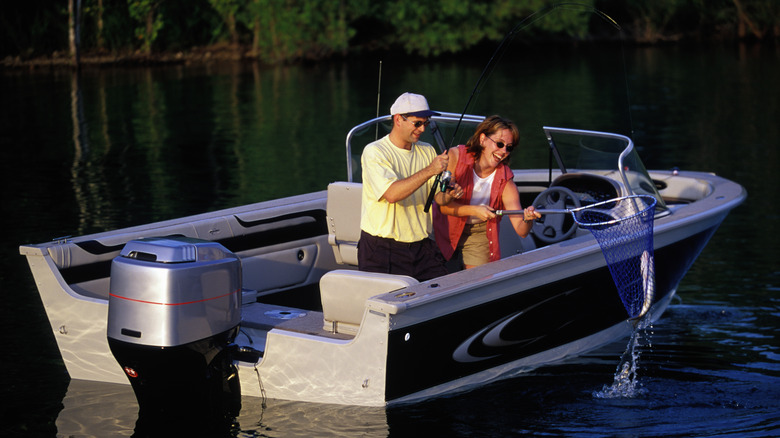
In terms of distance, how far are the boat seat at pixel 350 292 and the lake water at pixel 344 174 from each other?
41 centimetres

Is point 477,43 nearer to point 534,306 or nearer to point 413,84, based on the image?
point 413,84

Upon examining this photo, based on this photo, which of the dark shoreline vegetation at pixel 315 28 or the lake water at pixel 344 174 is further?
the dark shoreline vegetation at pixel 315 28

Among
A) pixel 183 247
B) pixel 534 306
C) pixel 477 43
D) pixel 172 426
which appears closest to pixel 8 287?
pixel 172 426

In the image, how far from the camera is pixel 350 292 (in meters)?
5.01

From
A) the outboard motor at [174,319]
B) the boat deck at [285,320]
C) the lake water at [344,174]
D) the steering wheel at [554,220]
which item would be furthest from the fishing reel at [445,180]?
the steering wheel at [554,220]

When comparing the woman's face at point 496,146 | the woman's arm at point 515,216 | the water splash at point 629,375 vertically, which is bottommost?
the water splash at point 629,375

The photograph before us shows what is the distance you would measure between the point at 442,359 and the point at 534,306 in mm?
683

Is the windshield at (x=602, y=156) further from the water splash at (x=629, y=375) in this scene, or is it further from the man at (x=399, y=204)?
the man at (x=399, y=204)

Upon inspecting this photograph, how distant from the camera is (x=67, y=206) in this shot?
440 inches

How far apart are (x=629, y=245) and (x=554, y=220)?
109 cm

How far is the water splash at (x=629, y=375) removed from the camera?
5539mm

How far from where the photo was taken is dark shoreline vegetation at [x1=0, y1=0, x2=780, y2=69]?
108 feet

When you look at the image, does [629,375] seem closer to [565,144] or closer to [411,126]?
[565,144]

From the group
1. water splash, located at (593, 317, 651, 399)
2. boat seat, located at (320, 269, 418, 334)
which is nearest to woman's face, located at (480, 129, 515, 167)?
boat seat, located at (320, 269, 418, 334)
